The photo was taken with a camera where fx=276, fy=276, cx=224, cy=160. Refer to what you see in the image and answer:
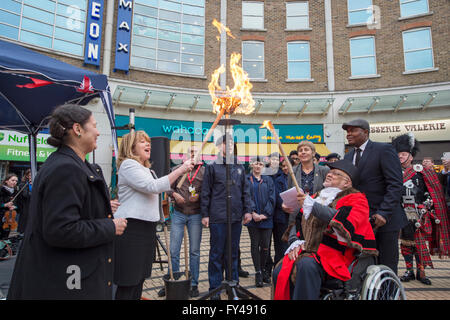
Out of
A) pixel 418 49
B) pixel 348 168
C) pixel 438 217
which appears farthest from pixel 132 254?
pixel 418 49

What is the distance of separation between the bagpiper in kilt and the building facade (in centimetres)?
972

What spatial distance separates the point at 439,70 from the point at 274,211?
14589mm

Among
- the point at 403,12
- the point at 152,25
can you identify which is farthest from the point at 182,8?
the point at 403,12

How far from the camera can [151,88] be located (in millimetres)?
14789

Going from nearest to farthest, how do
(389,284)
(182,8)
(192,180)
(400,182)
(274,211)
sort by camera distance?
(389,284) < (400,182) < (192,180) < (274,211) < (182,8)

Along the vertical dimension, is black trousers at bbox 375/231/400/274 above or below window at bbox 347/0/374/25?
below

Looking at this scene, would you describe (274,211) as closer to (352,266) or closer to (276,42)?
(352,266)

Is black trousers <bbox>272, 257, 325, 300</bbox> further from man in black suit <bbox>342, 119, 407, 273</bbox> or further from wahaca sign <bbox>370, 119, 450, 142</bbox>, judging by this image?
wahaca sign <bbox>370, 119, 450, 142</bbox>

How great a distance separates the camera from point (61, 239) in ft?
5.57

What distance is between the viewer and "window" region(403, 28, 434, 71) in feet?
48.3

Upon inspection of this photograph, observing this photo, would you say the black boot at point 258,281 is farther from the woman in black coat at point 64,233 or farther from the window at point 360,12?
the window at point 360,12

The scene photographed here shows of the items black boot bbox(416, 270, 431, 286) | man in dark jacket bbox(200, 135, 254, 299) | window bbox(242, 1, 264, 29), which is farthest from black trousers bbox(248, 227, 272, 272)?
window bbox(242, 1, 264, 29)

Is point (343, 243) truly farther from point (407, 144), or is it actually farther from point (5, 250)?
point (5, 250)

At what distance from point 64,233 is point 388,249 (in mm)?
3535
